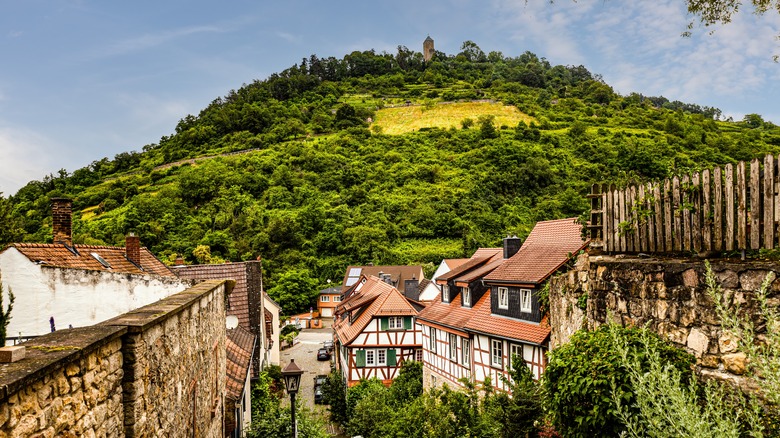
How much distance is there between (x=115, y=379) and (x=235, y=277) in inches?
588

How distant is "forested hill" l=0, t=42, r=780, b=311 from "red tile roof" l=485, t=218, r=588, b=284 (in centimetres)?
2387

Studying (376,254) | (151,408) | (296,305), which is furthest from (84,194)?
(151,408)

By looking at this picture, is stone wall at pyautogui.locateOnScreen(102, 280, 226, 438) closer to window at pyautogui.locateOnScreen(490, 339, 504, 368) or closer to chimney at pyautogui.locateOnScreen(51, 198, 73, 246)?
chimney at pyautogui.locateOnScreen(51, 198, 73, 246)

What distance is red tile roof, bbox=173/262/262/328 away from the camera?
679 inches

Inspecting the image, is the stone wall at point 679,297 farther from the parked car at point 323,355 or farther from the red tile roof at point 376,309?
the parked car at point 323,355

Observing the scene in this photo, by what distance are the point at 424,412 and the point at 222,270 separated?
8989 mm

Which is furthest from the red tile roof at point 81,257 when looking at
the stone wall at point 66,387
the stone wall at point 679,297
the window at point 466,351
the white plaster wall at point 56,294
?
the window at point 466,351

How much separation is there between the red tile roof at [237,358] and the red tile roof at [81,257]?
9.68ft

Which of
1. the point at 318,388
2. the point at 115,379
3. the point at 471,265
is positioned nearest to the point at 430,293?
the point at 318,388

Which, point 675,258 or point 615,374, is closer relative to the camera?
point 615,374

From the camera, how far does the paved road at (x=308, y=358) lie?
30.7 metres

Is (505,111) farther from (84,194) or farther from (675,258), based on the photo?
(675,258)

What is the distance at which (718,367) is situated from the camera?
522 centimetres

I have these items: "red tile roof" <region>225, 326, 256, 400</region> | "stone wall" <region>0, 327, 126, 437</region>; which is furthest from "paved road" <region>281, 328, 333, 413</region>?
"stone wall" <region>0, 327, 126, 437</region>
